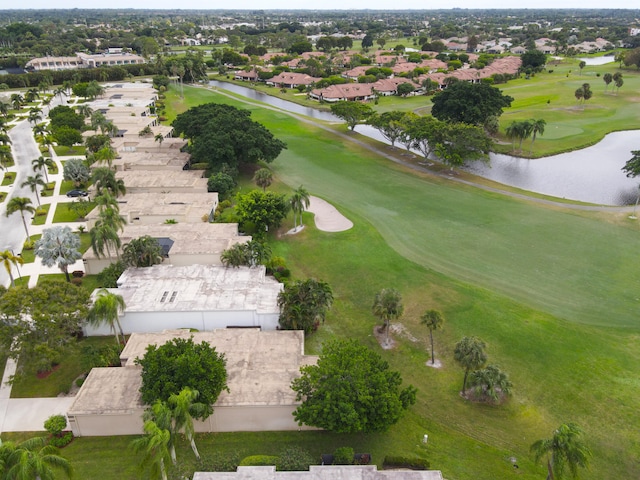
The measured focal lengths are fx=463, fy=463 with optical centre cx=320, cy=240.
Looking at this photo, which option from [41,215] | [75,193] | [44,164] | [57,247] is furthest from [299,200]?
[44,164]

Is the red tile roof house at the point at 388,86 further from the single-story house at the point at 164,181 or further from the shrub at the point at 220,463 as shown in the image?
the shrub at the point at 220,463

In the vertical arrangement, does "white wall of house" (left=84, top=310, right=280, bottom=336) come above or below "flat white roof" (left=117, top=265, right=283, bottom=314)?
below

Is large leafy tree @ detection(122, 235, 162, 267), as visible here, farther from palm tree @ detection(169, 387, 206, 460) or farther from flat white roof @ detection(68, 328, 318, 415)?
palm tree @ detection(169, 387, 206, 460)

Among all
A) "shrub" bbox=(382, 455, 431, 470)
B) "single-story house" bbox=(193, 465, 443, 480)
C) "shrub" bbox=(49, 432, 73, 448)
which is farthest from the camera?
"shrub" bbox=(49, 432, 73, 448)

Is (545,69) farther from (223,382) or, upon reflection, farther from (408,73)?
(223,382)

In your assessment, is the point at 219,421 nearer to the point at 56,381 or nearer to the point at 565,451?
the point at 56,381

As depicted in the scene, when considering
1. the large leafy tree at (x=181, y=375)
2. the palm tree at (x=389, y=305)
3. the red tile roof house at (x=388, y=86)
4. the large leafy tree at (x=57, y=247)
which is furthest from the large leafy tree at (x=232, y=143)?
the red tile roof house at (x=388, y=86)

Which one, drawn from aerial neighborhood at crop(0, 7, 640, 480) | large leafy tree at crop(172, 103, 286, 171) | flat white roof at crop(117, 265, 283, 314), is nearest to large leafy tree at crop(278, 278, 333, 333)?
aerial neighborhood at crop(0, 7, 640, 480)
